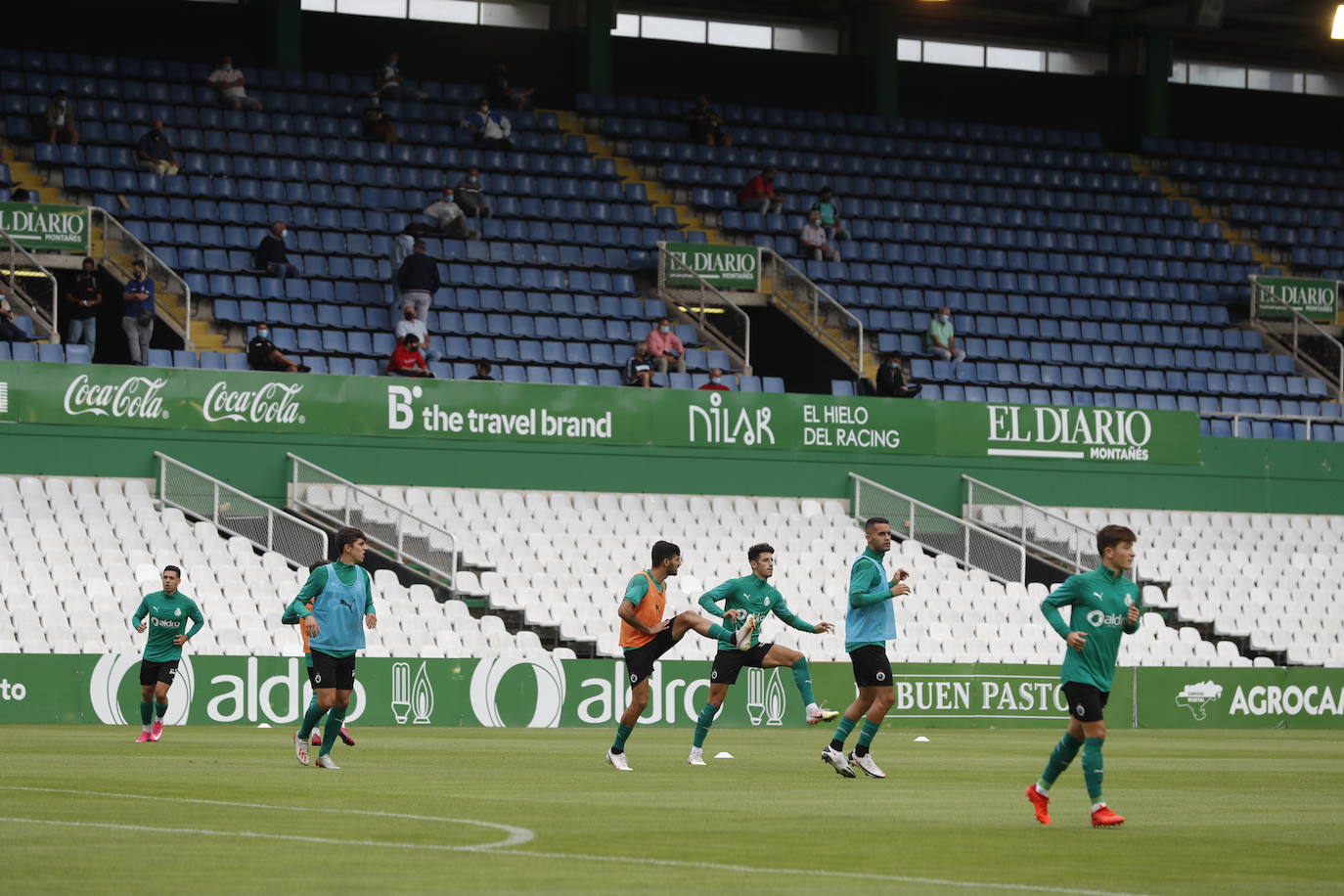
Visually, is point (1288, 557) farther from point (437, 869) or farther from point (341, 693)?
point (437, 869)

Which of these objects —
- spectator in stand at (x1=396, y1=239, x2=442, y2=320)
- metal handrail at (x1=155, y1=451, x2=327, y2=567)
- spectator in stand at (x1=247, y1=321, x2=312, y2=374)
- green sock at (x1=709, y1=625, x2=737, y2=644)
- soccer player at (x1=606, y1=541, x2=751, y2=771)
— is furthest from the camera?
spectator in stand at (x1=396, y1=239, x2=442, y2=320)

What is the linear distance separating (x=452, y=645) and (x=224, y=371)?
6.33m

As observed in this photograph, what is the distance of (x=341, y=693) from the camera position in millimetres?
18062

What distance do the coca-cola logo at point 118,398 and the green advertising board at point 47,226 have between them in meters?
2.91

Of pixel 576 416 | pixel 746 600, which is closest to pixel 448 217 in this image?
pixel 576 416

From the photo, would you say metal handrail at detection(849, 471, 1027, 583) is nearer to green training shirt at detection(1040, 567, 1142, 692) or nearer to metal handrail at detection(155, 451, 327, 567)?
metal handrail at detection(155, 451, 327, 567)

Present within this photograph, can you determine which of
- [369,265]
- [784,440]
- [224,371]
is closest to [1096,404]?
[784,440]

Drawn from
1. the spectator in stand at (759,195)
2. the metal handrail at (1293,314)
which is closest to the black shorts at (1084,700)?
the spectator in stand at (759,195)

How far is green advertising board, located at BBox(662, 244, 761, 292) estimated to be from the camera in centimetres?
3878

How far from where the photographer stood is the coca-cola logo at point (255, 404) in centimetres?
3281

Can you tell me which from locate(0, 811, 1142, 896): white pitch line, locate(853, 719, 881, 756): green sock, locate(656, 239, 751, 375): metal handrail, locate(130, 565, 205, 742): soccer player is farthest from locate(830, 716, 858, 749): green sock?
locate(656, 239, 751, 375): metal handrail

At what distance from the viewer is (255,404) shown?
3309 cm

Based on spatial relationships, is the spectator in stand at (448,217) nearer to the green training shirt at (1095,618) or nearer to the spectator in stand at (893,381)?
the spectator in stand at (893,381)

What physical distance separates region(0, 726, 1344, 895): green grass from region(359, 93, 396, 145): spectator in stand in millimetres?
19857
